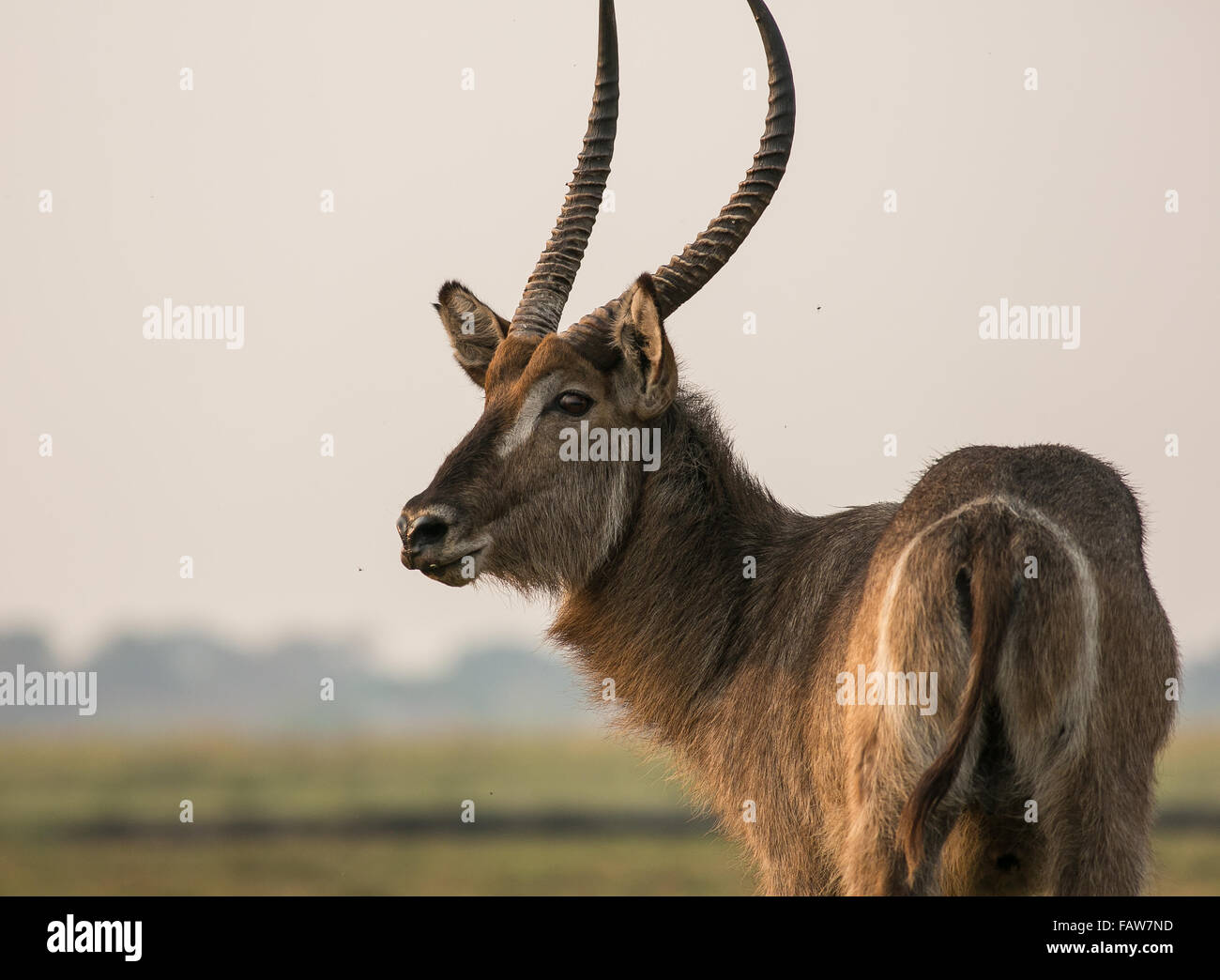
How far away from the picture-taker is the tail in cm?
758

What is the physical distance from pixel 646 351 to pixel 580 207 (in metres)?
1.96

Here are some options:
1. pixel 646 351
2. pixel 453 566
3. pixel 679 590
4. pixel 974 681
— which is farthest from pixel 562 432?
pixel 974 681

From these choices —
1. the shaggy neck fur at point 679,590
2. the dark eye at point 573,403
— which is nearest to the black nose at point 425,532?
the dark eye at point 573,403

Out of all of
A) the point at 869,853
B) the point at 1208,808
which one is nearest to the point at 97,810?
the point at 1208,808

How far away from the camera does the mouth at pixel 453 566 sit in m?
9.95

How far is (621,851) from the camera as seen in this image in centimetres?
7544

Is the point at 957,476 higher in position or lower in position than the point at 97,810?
higher

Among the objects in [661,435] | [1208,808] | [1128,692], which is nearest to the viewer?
[1128,692]

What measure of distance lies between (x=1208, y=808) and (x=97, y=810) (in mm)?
60752

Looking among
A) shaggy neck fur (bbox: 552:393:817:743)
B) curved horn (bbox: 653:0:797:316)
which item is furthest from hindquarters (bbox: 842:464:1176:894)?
curved horn (bbox: 653:0:797:316)

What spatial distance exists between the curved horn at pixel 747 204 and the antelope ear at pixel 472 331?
142 centimetres

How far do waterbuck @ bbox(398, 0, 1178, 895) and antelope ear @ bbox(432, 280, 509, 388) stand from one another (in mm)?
22

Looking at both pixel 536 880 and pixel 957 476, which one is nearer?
pixel 957 476
